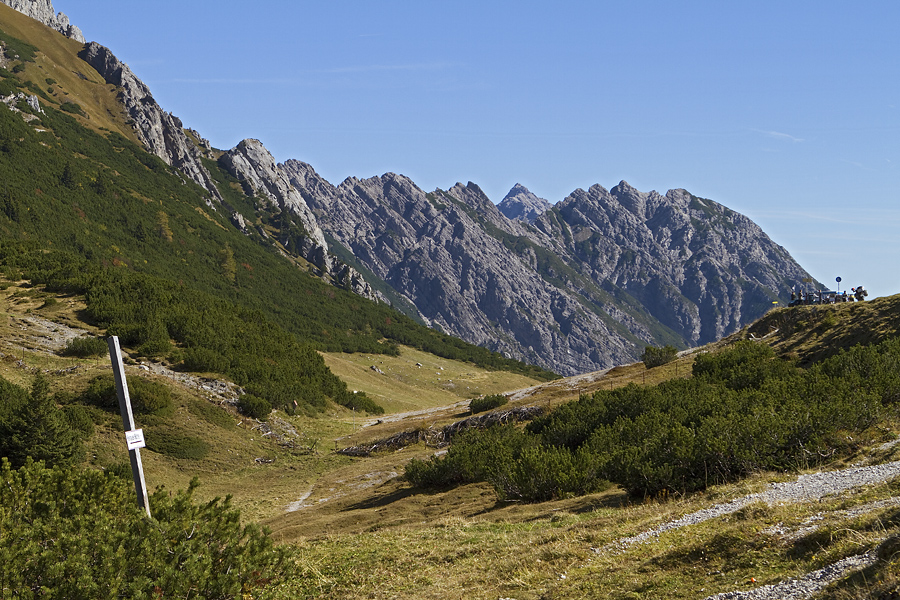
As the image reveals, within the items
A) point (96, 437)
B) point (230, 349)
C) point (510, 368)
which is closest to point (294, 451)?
point (96, 437)

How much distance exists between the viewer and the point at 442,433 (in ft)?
140

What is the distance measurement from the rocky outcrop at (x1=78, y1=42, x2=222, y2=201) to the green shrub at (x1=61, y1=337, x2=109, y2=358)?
14062 cm

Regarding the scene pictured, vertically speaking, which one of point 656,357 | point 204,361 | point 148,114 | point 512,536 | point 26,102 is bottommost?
point 512,536

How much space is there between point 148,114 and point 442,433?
17073 cm

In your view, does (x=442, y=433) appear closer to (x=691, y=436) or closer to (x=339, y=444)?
(x=339, y=444)

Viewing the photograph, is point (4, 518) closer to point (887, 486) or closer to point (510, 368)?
point (887, 486)

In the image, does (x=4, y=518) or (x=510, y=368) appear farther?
(x=510, y=368)

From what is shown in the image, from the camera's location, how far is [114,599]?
8.48 m

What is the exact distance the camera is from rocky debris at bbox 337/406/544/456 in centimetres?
4084

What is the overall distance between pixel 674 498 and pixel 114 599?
12996 mm

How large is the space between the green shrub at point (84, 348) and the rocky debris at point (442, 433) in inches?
767

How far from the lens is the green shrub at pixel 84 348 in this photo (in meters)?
45.4

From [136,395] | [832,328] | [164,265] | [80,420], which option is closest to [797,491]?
[832,328]

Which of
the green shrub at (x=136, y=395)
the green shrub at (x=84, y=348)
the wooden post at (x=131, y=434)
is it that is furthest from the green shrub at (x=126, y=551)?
the green shrub at (x=84, y=348)
